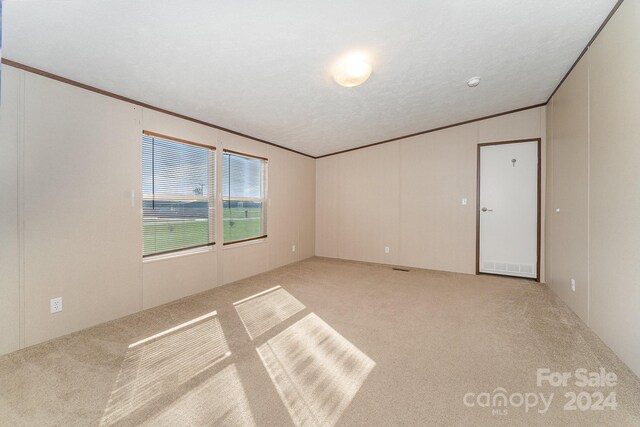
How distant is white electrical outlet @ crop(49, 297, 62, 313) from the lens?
2.43m

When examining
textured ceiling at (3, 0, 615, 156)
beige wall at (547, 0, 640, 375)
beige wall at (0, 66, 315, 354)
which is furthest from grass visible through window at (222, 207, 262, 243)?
beige wall at (547, 0, 640, 375)

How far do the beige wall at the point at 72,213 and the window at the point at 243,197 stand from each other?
717 mm

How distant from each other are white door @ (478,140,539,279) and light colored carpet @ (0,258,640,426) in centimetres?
122

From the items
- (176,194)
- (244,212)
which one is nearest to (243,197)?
(244,212)

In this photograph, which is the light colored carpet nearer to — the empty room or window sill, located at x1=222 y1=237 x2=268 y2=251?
the empty room

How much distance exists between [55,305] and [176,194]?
1.55 m

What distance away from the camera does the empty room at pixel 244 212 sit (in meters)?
1.76

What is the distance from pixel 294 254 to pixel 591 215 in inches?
174

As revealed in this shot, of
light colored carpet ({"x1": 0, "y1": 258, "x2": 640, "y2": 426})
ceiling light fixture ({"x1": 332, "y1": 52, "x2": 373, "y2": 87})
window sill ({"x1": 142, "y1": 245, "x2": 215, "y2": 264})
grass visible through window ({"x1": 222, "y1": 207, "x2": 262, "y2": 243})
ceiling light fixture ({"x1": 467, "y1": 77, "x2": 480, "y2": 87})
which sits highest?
ceiling light fixture ({"x1": 467, "y1": 77, "x2": 480, "y2": 87})

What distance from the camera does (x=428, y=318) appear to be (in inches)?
114

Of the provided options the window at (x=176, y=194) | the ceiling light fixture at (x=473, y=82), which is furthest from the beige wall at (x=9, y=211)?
the ceiling light fixture at (x=473, y=82)

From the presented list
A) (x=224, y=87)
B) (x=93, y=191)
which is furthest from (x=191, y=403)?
(x=224, y=87)

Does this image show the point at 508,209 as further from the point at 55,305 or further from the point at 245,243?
the point at 55,305

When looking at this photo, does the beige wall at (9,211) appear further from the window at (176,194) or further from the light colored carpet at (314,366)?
the window at (176,194)
